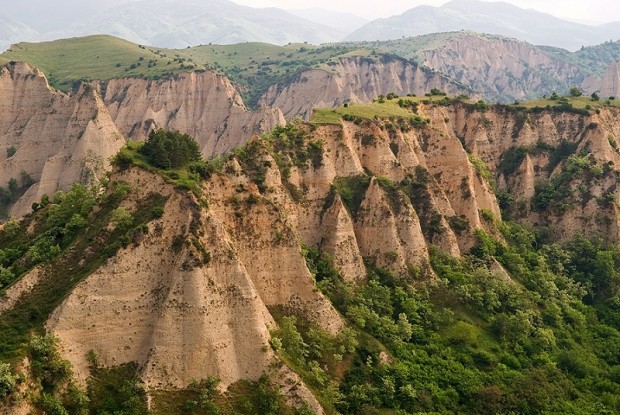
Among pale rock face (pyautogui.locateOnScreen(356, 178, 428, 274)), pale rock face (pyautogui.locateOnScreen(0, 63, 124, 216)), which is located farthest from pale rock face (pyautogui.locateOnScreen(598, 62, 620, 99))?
pale rock face (pyautogui.locateOnScreen(0, 63, 124, 216))

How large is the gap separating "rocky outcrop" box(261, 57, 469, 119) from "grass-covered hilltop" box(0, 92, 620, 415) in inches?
3275

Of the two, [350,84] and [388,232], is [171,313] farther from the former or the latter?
[350,84]

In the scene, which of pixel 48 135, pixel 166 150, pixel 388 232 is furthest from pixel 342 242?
pixel 48 135

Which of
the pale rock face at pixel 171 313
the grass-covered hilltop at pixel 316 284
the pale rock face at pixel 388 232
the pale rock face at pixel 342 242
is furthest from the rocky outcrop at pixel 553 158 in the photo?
the pale rock face at pixel 171 313

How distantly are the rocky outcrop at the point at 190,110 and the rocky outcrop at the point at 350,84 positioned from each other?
22.7m

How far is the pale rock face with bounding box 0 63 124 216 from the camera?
74.6 metres

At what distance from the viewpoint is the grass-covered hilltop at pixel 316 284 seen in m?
32.0

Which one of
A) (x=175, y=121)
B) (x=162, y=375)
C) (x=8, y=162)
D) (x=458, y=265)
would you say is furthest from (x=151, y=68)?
(x=162, y=375)

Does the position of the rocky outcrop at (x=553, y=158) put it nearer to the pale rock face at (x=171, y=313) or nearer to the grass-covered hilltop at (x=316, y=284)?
the grass-covered hilltop at (x=316, y=284)

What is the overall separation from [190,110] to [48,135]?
40.0 meters

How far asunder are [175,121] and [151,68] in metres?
18.0

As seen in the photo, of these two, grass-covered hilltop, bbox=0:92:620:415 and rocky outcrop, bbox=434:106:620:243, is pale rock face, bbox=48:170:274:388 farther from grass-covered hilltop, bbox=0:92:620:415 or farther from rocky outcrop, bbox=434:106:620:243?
rocky outcrop, bbox=434:106:620:243

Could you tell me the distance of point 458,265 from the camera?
2053 inches

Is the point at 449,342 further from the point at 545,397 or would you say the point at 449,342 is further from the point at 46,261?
the point at 46,261
